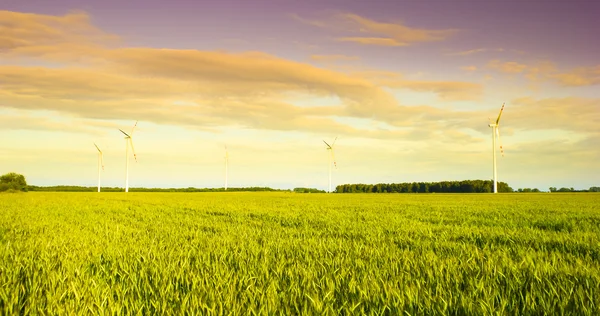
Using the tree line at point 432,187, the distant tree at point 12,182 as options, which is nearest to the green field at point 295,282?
the distant tree at point 12,182

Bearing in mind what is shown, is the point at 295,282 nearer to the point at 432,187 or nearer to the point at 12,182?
the point at 12,182

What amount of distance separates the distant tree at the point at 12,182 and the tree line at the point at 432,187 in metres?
A: 107

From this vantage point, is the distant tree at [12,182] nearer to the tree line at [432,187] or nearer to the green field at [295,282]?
the green field at [295,282]

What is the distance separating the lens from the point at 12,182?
73500 millimetres

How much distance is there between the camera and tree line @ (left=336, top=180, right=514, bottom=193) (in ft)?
456

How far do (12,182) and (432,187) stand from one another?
123 meters

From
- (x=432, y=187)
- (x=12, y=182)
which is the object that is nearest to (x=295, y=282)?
(x=12, y=182)

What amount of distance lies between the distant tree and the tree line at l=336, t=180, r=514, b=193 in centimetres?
10735

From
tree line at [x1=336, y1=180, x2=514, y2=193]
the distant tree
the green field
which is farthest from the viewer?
tree line at [x1=336, y1=180, x2=514, y2=193]

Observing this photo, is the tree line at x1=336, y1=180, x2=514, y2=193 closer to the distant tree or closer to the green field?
the distant tree

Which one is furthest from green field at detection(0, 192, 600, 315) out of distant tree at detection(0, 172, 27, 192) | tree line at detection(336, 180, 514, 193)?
tree line at detection(336, 180, 514, 193)

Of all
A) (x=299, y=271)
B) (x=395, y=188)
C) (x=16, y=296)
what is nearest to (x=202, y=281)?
(x=299, y=271)

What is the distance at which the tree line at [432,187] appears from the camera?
139 metres

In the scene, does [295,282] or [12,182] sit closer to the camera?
[295,282]
